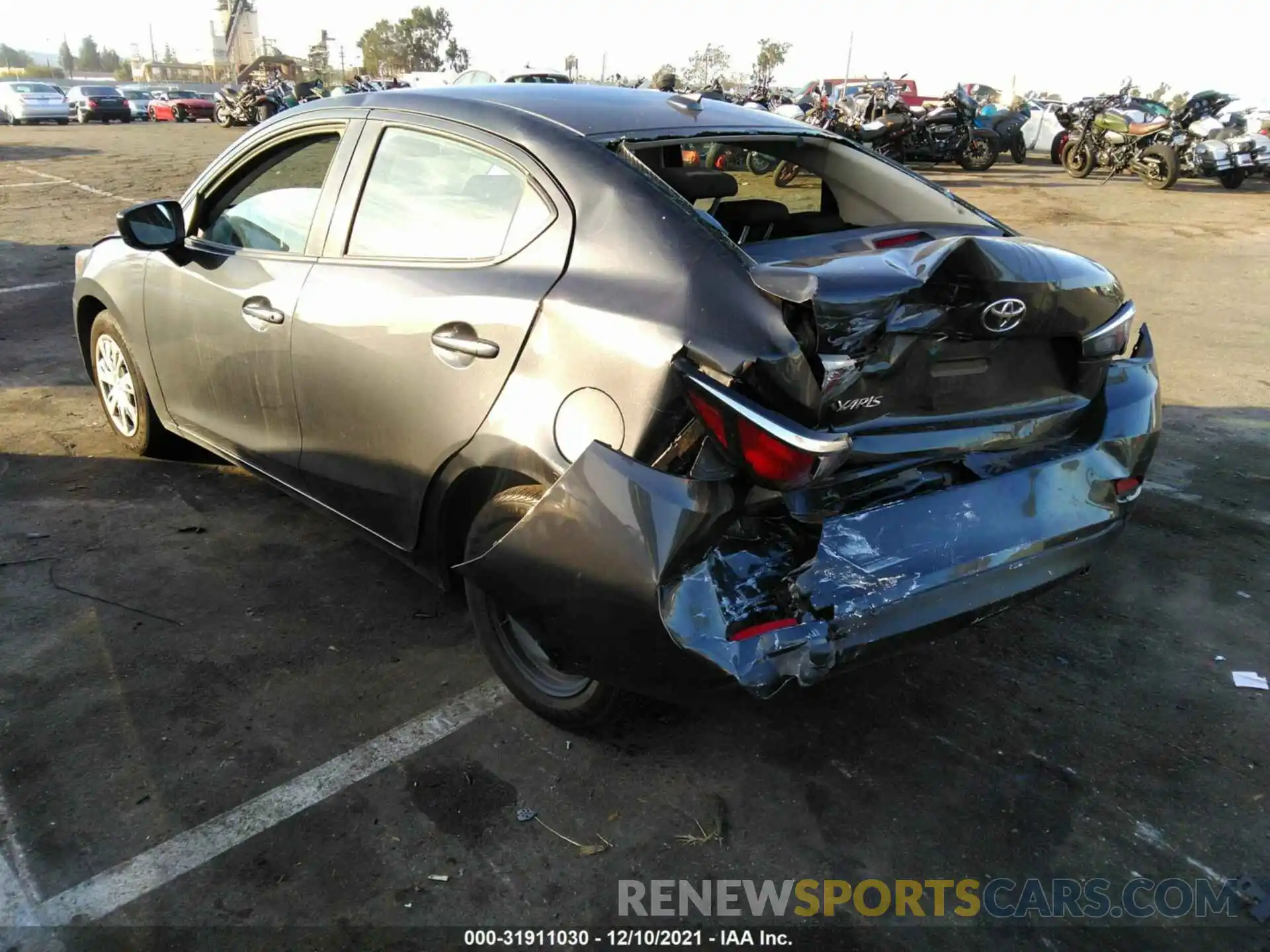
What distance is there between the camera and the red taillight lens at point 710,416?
84.0 inches

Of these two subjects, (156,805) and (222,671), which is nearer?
(156,805)

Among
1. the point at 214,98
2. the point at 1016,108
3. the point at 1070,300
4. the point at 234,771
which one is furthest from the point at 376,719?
the point at 214,98

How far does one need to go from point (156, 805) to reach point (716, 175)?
8.09 ft

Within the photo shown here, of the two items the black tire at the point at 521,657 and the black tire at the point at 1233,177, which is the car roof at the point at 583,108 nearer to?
the black tire at the point at 521,657

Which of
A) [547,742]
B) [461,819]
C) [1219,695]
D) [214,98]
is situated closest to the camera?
[461,819]

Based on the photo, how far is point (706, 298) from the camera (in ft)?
7.35

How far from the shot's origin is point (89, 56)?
165m

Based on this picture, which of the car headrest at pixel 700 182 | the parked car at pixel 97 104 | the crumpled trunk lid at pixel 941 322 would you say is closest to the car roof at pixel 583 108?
the car headrest at pixel 700 182

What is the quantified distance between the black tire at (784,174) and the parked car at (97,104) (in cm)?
4083

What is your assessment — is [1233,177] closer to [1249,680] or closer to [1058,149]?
[1058,149]

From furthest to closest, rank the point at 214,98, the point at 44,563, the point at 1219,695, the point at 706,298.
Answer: the point at 214,98 < the point at 44,563 < the point at 1219,695 < the point at 706,298

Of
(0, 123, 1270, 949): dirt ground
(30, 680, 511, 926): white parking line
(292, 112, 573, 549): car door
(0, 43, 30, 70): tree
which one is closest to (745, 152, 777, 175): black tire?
(292, 112, 573, 549): car door

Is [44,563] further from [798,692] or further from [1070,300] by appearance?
[1070,300]

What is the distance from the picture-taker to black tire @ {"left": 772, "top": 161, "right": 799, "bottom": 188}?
11.8ft
